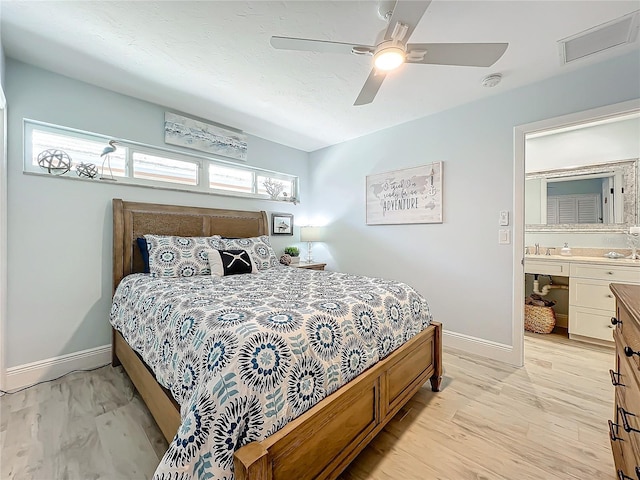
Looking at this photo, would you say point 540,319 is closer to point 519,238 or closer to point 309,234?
point 519,238

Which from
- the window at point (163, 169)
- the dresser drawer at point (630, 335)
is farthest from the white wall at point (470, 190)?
the window at point (163, 169)

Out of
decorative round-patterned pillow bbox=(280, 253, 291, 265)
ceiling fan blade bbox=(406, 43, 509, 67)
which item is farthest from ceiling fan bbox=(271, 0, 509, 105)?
decorative round-patterned pillow bbox=(280, 253, 291, 265)

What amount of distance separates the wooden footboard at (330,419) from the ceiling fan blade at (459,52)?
1750 millimetres

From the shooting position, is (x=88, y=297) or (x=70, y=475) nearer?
(x=70, y=475)

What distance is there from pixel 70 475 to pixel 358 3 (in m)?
2.95

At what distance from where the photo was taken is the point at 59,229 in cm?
238

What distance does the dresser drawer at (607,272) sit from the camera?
2.74m

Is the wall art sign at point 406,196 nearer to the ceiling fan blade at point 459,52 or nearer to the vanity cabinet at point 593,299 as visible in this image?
the ceiling fan blade at point 459,52

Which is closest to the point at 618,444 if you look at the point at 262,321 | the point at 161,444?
the point at 262,321

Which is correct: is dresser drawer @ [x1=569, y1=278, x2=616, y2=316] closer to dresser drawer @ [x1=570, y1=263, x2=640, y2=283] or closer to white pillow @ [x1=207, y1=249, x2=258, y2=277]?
dresser drawer @ [x1=570, y1=263, x2=640, y2=283]

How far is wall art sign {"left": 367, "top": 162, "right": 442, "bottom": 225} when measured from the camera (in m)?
3.11

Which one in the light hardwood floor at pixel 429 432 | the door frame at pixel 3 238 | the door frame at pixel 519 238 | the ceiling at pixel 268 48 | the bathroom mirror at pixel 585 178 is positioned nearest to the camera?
the light hardwood floor at pixel 429 432

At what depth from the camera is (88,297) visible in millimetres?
2518

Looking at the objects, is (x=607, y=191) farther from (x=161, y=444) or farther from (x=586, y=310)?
(x=161, y=444)
